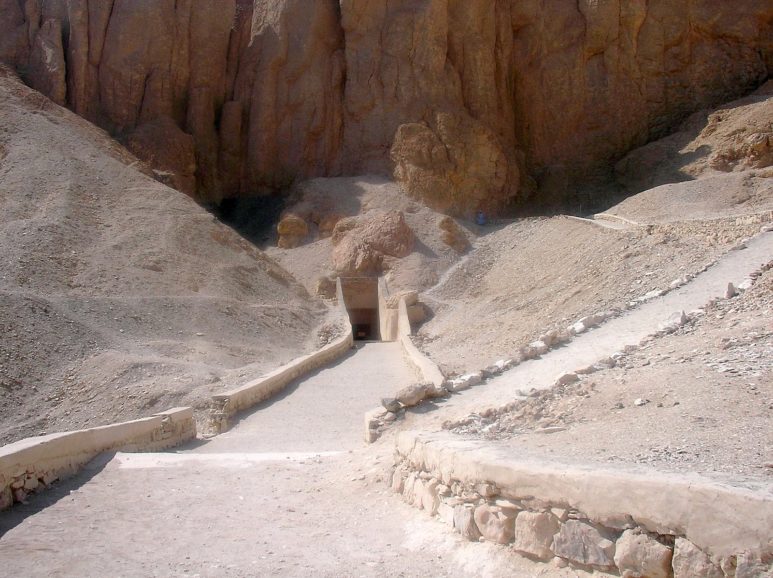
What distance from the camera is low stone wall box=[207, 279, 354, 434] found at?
40.6 ft

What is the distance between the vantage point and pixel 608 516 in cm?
391

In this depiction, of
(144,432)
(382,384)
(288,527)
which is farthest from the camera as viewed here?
(382,384)

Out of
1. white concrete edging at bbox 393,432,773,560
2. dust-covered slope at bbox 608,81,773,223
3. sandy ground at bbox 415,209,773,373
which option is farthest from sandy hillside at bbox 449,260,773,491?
dust-covered slope at bbox 608,81,773,223

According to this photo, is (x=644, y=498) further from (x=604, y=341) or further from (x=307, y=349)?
(x=307, y=349)

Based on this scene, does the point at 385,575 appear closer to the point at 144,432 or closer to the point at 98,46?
the point at 144,432

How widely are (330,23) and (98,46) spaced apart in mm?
9749

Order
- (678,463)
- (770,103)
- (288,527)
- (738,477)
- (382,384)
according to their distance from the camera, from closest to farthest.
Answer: (738,477), (678,463), (288,527), (382,384), (770,103)

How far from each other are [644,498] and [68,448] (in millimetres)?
6030

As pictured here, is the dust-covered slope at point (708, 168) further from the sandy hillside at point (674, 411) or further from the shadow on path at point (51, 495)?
the shadow on path at point (51, 495)

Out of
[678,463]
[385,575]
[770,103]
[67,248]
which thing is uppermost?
[770,103]

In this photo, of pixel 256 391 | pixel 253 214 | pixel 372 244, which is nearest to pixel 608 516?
pixel 256 391

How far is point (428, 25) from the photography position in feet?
107

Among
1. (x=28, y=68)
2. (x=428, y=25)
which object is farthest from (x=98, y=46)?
(x=428, y=25)

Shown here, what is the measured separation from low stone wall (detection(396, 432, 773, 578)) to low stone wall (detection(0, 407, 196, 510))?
3.71m
